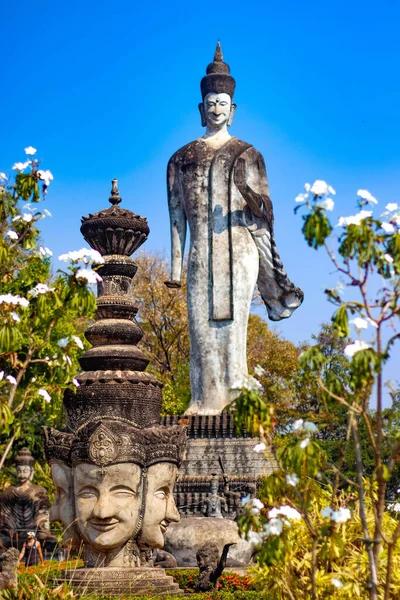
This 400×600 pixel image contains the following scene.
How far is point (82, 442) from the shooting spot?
814 centimetres

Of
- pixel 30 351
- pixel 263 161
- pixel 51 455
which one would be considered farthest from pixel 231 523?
pixel 263 161

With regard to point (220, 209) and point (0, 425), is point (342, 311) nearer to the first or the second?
point (0, 425)

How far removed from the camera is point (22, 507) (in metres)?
17.2

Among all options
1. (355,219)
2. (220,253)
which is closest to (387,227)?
(355,219)

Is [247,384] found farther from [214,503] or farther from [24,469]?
[24,469]

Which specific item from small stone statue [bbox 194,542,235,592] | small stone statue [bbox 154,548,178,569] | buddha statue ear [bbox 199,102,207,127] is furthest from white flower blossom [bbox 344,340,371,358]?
buddha statue ear [bbox 199,102,207,127]

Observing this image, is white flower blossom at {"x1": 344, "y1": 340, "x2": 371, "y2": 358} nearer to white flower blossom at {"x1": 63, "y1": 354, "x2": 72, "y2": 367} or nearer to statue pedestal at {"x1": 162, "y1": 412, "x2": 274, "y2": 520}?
white flower blossom at {"x1": 63, "y1": 354, "x2": 72, "y2": 367}

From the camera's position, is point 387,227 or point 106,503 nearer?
point 387,227

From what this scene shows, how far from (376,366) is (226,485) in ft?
29.8

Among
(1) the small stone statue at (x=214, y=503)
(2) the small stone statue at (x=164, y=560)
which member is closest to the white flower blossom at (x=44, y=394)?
(2) the small stone statue at (x=164, y=560)

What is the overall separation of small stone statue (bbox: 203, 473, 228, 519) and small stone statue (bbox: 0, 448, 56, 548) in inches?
176

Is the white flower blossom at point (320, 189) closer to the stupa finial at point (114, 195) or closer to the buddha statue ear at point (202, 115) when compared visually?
the stupa finial at point (114, 195)

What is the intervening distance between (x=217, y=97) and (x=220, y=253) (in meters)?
2.60

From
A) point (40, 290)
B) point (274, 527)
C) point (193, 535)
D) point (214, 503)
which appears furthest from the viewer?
point (214, 503)
